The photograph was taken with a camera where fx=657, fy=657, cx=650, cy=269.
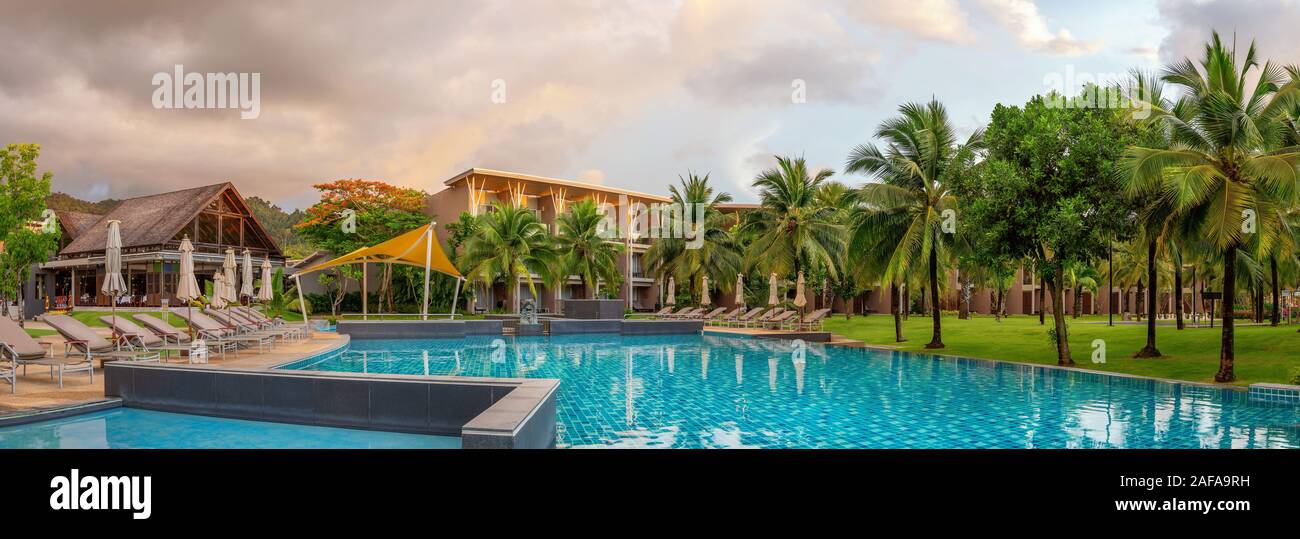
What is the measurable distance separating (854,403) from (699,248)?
22.5 metres

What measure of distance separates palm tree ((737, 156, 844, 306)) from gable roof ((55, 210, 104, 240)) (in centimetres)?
3629

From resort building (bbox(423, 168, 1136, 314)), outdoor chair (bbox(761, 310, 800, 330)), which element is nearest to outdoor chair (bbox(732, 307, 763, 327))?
outdoor chair (bbox(761, 310, 800, 330))

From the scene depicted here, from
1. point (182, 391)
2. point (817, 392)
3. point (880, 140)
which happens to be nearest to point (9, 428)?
point (182, 391)

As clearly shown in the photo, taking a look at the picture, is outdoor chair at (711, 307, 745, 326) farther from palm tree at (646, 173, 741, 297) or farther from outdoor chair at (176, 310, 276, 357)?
outdoor chair at (176, 310, 276, 357)

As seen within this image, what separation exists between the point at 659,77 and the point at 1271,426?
26.2m

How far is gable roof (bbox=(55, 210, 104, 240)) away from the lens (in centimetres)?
3531

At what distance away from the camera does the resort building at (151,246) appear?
3098 cm

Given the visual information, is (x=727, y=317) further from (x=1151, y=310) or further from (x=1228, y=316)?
(x=1228, y=316)

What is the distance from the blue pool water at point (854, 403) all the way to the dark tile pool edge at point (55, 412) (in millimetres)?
4895

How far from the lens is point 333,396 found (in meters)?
6.96

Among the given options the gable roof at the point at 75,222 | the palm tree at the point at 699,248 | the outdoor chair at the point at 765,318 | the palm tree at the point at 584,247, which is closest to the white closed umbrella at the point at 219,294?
the palm tree at the point at 584,247

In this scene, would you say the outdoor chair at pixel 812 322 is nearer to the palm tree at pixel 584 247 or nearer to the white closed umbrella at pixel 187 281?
the palm tree at pixel 584 247
